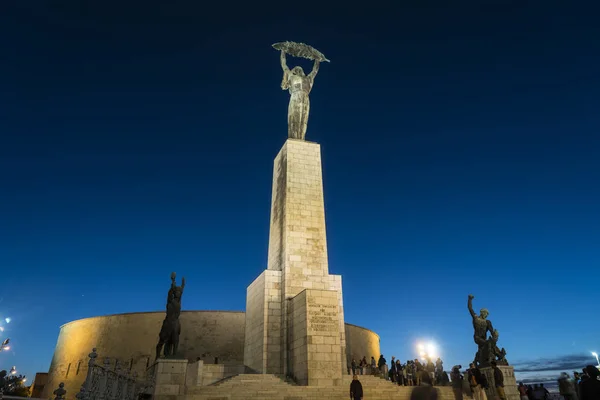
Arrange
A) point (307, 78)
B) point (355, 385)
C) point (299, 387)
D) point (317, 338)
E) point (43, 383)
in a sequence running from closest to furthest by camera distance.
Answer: point (355, 385) < point (299, 387) < point (317, 338) < point (307, 78) < point (43, 383)

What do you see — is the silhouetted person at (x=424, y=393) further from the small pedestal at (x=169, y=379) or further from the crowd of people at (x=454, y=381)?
the small pedestal at (x=169, y=379)

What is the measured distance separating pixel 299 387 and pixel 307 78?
52.7 feet

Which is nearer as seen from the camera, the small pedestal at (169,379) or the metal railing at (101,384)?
the metal railing at (101,384)

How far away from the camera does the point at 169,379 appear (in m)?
11.1

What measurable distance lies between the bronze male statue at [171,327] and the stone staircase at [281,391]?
211 centimetres

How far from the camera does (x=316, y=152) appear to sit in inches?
832

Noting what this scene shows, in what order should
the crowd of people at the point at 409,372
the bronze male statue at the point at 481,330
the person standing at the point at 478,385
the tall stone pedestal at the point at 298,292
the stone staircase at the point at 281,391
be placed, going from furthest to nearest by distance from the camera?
1. the crowd of people at the point at 409,372
2. the bronze male statue at the point at 481,330
3. the tall stone pedestal at the point at 298,292
4. the stone staircase at the point at 281,391
5. the person standing at the point at 478,385

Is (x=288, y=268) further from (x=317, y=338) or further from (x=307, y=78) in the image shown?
(x=307, y=78)

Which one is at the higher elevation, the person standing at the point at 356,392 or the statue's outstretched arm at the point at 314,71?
the statue's outstretched arm at the point at 314,71

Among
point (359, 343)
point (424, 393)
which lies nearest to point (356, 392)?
point (424, 393)

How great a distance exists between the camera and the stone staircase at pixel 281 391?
12102mm

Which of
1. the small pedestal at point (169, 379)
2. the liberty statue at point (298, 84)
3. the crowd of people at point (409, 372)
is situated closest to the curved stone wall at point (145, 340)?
the crowd of people at point (409, 372)

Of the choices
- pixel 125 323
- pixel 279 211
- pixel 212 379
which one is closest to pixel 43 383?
pixel 125 323

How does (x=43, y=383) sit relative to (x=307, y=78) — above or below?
below
